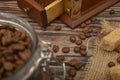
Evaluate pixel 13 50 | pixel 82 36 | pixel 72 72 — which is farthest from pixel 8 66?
pixel 82 36

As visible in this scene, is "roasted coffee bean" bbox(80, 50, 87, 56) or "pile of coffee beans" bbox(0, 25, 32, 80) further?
"roasted coffee bean" bbox(80, 50, 87, 56)

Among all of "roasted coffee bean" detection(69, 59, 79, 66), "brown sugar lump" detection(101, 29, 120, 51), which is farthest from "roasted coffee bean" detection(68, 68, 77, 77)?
"brown sugar lump" detection(101, 29, 120, 51)

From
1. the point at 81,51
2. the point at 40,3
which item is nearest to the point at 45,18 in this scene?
the point at 40,3

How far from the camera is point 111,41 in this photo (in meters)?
0.85

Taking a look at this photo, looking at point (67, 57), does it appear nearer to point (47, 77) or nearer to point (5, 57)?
point (47, 77)

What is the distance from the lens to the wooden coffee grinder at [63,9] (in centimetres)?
92

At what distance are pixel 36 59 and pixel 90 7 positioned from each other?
Result: 521 millimetres

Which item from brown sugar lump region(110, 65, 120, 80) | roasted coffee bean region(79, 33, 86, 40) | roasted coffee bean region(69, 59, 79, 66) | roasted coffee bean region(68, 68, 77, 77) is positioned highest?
brown sugar lump region(110, 65, 120, 80)

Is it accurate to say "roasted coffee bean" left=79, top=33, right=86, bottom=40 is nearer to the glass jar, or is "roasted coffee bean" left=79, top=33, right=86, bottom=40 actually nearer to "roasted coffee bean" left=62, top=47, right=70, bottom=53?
"roasted coffee bean" left=62, top=47, right=70, bottom=53

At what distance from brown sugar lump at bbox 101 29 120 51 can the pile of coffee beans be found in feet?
1.18

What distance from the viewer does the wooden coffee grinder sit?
0.92 meters

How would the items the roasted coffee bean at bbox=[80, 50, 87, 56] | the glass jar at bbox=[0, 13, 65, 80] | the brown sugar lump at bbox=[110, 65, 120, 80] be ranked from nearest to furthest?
the glass jar at bbox=[0, 13, 65, 80]
the brown sugar lump at bbox=[110, 65, 120, 80]
the roasted coffee bean at bbox=[80, 50, 87, 56]

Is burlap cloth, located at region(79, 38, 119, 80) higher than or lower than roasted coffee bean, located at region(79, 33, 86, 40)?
lower

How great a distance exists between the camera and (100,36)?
2.99 feet
